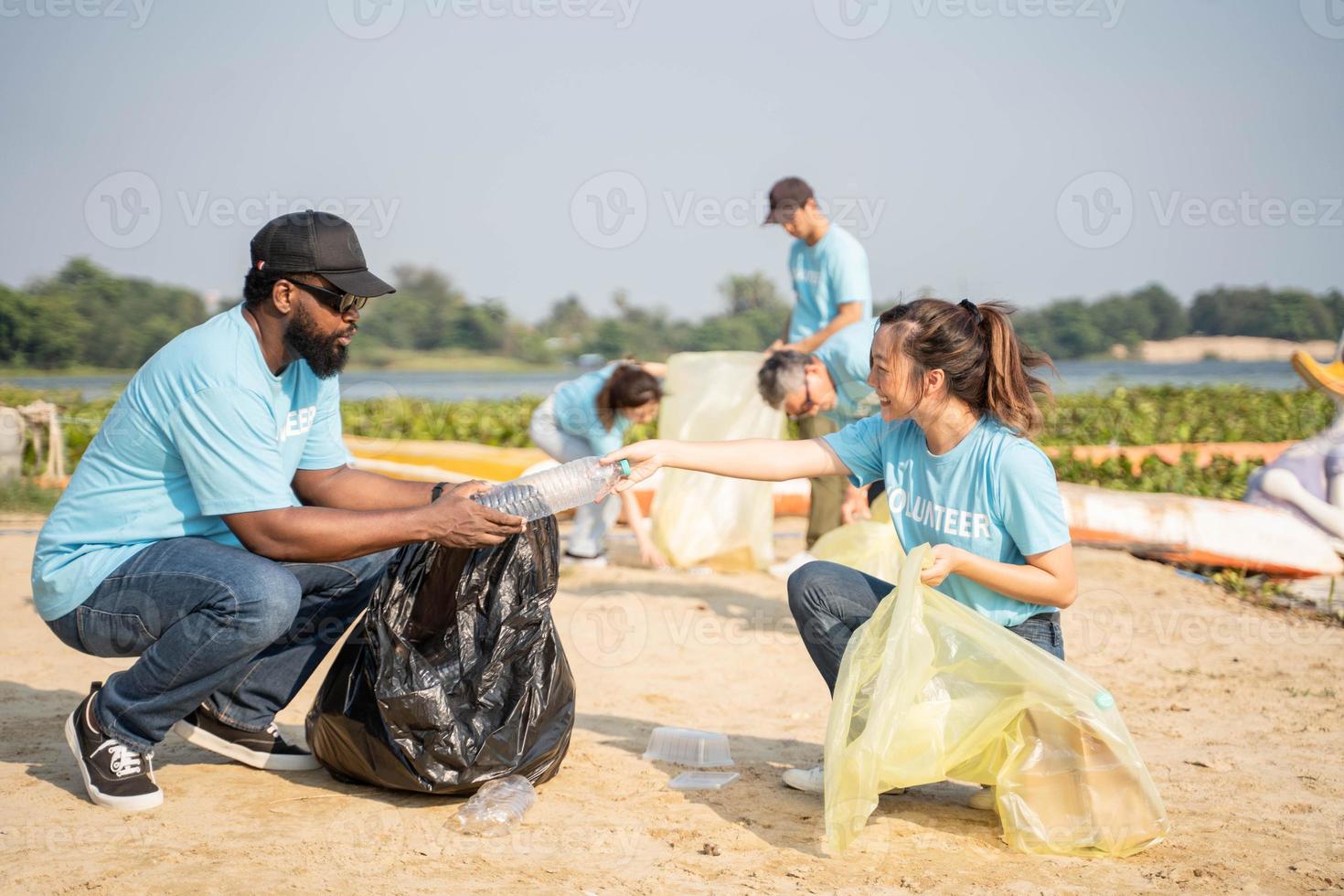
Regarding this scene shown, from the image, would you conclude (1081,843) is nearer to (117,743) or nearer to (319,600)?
(319,600)

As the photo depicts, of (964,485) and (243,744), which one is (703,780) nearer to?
(964,485)

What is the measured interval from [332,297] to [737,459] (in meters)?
1.17

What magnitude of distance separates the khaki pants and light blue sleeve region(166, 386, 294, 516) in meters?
3.65

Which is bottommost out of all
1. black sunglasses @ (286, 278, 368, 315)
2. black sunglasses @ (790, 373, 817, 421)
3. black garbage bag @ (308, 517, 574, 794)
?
black garbage bag @ (308, 517, 574, 794)

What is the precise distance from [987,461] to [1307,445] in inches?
191

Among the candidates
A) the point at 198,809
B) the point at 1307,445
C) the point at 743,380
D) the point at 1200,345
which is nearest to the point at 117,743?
the point at 198,809

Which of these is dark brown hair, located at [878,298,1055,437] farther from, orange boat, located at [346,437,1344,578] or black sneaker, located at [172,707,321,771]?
orange boat, located at [346,437,1344,578]

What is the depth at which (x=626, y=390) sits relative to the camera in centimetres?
620

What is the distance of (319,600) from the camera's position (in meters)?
3.30

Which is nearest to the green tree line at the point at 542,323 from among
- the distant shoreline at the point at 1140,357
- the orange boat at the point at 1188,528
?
the distant shoreline at the point at 1140,357

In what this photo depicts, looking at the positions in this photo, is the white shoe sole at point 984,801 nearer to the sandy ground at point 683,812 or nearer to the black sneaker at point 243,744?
the sandy ground at point 683,812

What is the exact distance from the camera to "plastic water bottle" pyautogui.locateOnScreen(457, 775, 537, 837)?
2809mm

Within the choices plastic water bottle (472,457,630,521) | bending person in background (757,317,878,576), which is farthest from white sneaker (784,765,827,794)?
bending person in background (757,317,878,576)

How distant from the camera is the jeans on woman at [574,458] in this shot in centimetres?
672
